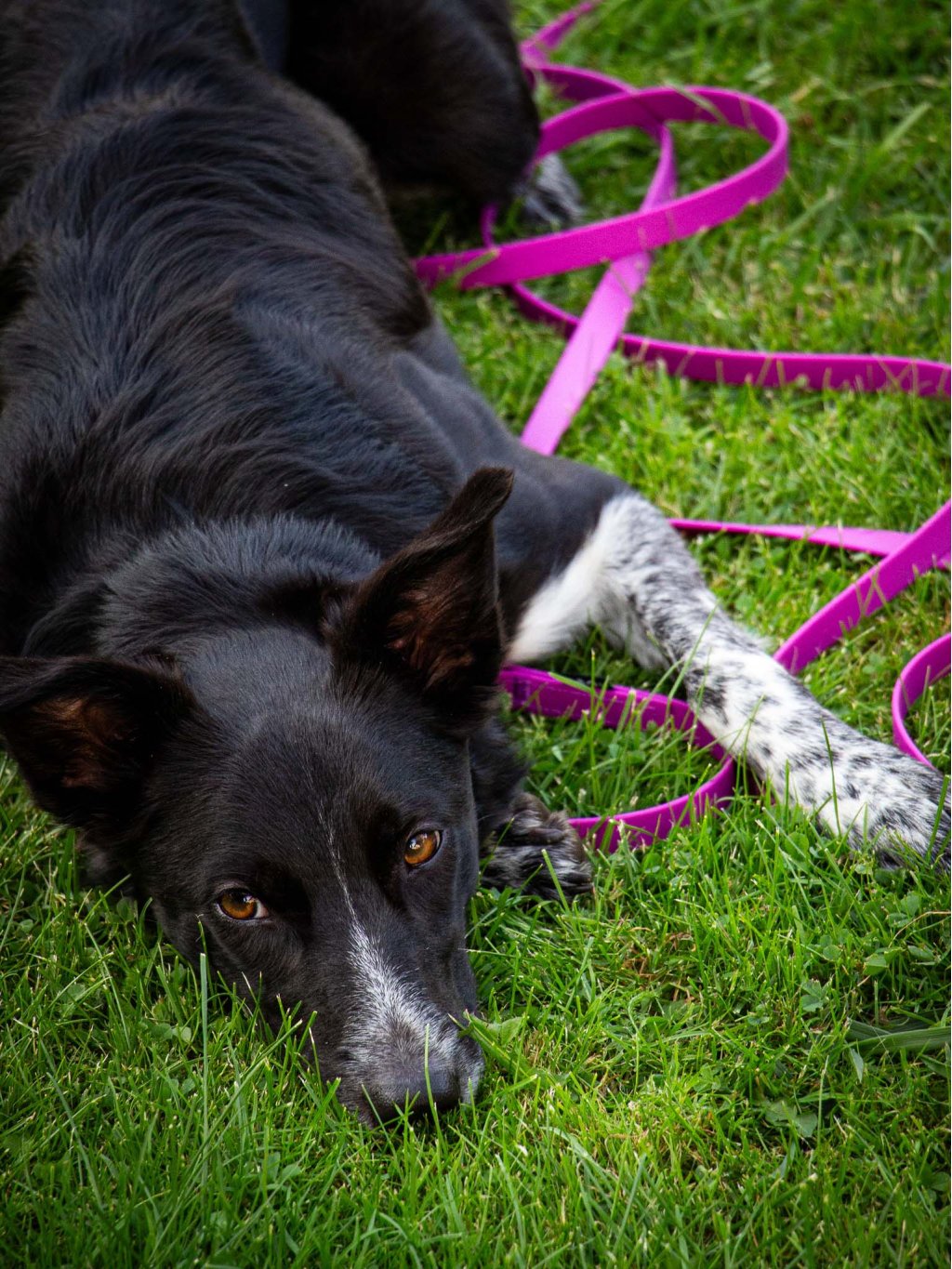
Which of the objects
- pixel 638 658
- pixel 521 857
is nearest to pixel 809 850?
pixel 521 857

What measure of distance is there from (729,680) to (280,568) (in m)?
1.17

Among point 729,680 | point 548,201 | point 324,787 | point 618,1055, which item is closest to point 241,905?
point 324,787

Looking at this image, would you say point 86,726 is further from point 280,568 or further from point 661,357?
point 661,357

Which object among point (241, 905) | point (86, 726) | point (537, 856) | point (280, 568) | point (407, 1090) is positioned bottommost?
point (537, 856)

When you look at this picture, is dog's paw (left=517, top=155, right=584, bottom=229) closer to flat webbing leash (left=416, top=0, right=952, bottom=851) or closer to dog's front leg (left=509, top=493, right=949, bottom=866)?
flat webbing leash (left=416, top=0, right=952, bottom=851)

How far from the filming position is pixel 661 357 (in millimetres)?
4492

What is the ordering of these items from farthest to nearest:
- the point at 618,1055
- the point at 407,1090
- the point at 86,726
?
the point at 618,1055, the point at 86,726, the point at 407,1090

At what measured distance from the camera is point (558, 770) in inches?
131

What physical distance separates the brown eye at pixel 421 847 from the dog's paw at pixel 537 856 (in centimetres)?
43

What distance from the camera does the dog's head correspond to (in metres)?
2.46

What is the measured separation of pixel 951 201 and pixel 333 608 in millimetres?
3233

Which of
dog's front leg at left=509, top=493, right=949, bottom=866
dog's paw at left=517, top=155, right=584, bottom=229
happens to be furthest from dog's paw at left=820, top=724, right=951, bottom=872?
dog's paw at left=517, top=155, right=584, bottom=229

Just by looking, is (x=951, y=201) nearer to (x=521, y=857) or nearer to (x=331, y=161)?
(x=331, y=161)

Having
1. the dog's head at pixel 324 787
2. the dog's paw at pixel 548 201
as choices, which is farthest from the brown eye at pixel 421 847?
the dog's paw at pixel 548 201
